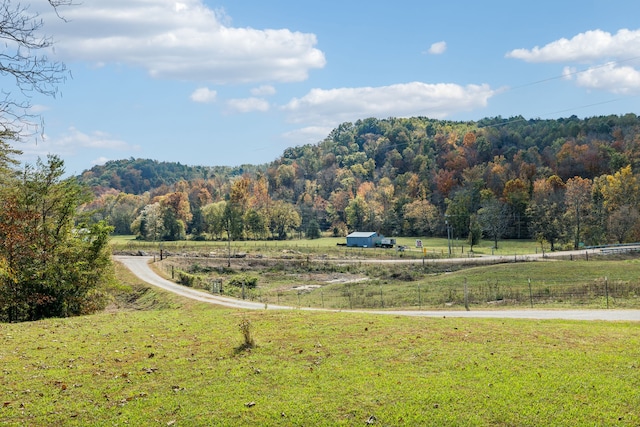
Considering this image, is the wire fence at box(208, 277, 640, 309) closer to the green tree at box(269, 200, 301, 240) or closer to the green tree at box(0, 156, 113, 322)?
the green tree at box(0, 156, 113, 322)

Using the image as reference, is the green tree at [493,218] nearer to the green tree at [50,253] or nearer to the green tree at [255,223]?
the green tree at [255,223]

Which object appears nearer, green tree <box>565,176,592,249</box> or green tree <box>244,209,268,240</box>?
green tree <box>565,176,592,249</box>

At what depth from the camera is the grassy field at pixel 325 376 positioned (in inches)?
422

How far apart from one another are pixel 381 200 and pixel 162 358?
475 ft

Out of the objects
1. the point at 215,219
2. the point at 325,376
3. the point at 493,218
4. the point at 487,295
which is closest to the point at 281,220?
the point at 215,219

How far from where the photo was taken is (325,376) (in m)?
12.9

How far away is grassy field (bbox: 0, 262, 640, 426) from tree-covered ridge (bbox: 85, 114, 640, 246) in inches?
3214

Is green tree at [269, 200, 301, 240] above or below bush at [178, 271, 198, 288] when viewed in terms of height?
above

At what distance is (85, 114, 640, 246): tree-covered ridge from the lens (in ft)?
335

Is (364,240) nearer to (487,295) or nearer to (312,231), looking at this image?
(312,231)

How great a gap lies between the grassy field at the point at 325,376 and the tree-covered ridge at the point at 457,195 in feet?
268

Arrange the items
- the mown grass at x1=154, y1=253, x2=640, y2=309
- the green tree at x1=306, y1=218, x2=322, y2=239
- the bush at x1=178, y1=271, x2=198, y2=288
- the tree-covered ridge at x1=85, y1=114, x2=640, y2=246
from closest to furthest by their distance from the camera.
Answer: the mown grass at x1=154, y1=253, x2=640, y2=309 < the bush at x1=178, y1=271, x2=198, y2=288 < the tree-covered ridge at x1=85, y1=114, x2=640, y2=246 < the green tree at x1=306, y1=218, x2=322, y2=239

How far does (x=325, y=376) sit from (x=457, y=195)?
416 feet

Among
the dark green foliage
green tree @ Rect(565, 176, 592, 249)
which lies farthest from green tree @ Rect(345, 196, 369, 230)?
green tree @ Rect(565, 176, 592, 249)
